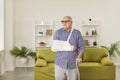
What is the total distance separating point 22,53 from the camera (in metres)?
7.63

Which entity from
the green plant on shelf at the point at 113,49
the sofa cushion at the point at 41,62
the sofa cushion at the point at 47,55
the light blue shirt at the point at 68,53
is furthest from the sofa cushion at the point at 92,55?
the light blue shirt at the point at 68,53

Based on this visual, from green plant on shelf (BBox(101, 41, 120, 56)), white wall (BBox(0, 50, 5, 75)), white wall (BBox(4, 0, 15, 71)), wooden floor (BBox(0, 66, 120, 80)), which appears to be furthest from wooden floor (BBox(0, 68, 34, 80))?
green plant on shelf (BBox(101, 41, 120, 56))

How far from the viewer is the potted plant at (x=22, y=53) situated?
24.5 feet

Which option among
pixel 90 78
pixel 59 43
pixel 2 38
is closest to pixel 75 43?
pixel 59 43

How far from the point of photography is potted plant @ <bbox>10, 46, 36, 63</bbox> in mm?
7480

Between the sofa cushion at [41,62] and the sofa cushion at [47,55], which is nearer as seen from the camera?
the sofa cushion at [41,62]

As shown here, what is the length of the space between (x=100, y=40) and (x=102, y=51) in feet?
6.25

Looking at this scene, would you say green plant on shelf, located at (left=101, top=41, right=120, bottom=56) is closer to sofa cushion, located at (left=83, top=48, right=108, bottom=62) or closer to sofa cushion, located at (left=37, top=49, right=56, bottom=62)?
sofa cushion, located at (left=83, top=48, right=108, bottom=62)

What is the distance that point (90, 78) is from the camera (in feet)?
18.2

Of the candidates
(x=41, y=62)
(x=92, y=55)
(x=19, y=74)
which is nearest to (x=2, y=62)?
(x=19, y=74)

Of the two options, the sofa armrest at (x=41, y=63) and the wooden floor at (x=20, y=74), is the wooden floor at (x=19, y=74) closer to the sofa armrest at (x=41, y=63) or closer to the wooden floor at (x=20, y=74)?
the wooden floor at (x=20, y=74)

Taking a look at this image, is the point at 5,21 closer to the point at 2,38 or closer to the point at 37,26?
the point at 2,38

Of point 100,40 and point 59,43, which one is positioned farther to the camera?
point 100,40

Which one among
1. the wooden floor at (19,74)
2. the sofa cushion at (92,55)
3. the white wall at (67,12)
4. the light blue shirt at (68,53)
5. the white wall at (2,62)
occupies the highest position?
the white wall at (67,12)
